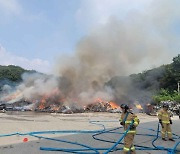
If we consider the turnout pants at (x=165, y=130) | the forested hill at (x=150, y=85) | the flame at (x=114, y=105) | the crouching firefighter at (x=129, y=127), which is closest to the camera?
Answer: the crouching firefighter at (x=129, y=127)

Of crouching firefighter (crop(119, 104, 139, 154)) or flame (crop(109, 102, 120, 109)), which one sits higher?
flame (crop(109, 102, 120, 109))

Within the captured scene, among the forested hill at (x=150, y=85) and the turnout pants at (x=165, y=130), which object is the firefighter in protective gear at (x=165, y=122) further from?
the forested hill at (x=150, y=85)

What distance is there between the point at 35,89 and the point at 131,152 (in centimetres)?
2577

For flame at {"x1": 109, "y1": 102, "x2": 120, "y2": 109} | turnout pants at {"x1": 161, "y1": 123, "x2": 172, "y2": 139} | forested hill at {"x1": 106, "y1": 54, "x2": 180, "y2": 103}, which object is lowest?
turnout pants at {"x1": 161, "y1": 123, "x2": 172, "y2": 139}

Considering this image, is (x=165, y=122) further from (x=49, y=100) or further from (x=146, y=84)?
(x=146, y=84)

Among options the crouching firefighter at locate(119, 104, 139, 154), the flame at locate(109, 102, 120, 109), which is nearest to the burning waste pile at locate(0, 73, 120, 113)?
the flame at locate(109, 102, 120, 109)

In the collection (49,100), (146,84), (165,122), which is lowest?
(165,122)

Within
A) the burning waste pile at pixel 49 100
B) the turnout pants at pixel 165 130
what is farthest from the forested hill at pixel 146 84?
the turnout pants at pixel 165 130

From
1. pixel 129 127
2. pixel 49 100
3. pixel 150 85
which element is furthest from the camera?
pixel 150 85

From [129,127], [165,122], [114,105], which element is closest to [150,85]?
[114,105]

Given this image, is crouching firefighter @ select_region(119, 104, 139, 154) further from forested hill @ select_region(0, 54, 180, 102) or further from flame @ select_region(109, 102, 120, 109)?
forested hill @ select_region(0, 54, 180, 102)

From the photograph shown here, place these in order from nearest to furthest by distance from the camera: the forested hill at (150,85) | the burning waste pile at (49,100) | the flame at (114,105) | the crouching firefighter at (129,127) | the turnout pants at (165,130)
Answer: the crouching firefighter at (129,127) < the turnout pants at (165,130) < the burning waste pile at (49,100) < the flame at (114,105) < the forested hill at (150,85)

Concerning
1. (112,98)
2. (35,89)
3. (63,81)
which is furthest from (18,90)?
(112,98)

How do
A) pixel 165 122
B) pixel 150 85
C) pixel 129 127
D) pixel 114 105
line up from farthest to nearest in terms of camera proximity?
pixel 150 85, pixel 114 105, pixel 165 122, pixel 129 127
